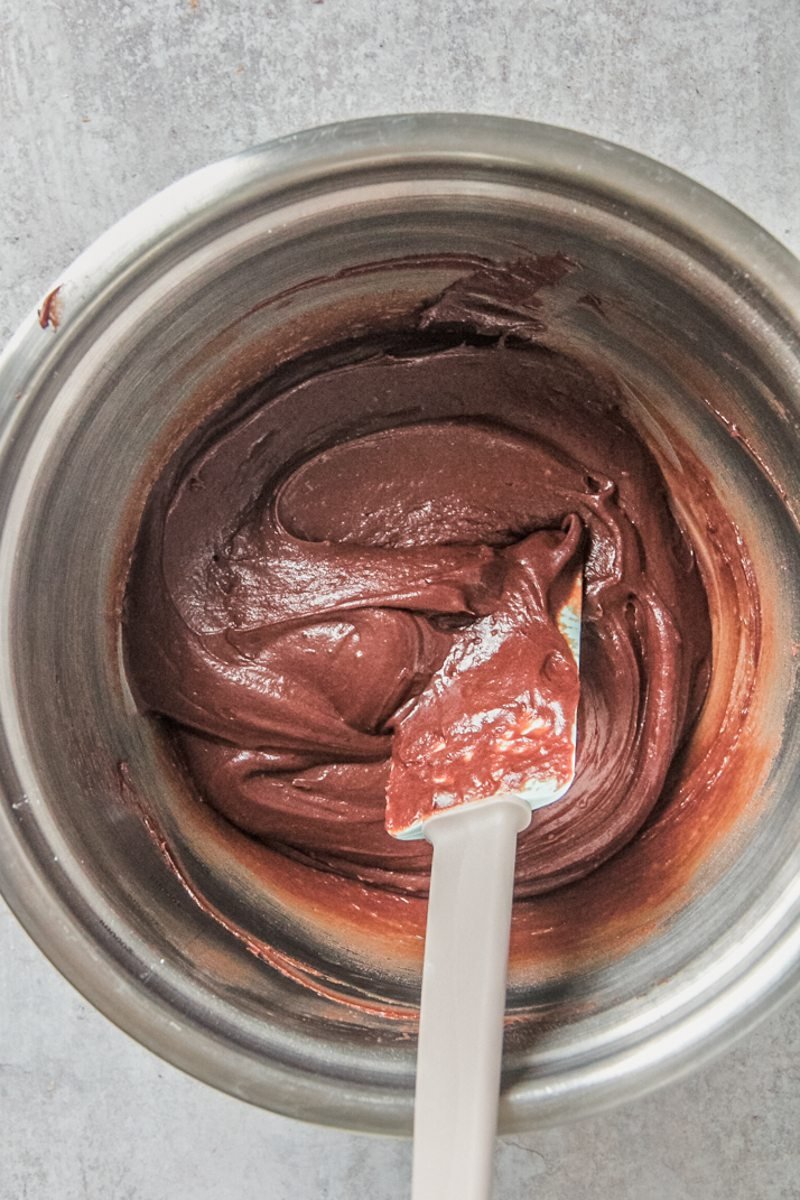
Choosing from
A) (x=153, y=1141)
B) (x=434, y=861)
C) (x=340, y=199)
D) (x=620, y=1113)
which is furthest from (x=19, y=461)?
(x=620, y=1113)

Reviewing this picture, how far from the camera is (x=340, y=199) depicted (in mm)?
1200

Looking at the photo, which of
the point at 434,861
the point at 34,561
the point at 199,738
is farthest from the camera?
the point at 199,738

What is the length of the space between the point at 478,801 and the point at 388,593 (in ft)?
1.19

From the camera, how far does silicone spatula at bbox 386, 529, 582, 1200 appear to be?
120 cm

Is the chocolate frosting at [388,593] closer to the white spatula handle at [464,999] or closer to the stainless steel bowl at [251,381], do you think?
the stainless steel bowl at [251,381]

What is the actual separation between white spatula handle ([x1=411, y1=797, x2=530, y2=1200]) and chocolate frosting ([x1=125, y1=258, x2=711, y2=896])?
24cm

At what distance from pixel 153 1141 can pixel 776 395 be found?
5.38 ft

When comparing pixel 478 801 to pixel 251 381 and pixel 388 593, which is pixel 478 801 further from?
pixel 251 381

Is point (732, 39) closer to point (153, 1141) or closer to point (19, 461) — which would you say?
point (19, 461)

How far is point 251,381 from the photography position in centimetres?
148

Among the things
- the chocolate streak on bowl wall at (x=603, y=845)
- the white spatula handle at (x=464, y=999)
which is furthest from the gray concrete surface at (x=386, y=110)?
the white spatula handle at (x=464, y=999)

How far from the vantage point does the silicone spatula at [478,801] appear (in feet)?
3.95

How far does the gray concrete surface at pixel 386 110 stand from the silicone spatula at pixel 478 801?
2.22 feet

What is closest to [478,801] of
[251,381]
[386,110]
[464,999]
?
[464,999]
